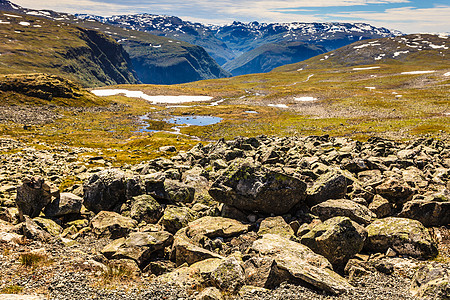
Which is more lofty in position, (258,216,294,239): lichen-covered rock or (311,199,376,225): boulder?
(311,199,376,225): boulder

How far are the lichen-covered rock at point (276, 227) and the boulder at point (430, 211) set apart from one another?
884 cm

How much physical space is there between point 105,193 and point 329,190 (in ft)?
66.5

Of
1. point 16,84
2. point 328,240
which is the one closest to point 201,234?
point 328,240

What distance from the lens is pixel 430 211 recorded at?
18781 millimetres

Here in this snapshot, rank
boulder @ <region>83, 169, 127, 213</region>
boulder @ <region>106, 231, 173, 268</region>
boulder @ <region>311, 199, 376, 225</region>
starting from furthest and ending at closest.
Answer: boulder @ <region>83, 169, 127, 213</region> < boulder @ <region>311, 199, 376, 225</region> < boulder @ <region>106, 231, 173, 268</region>

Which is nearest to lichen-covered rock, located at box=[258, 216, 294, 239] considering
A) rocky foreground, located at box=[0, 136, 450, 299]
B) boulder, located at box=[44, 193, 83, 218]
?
rocky foreground, located at box=[0, 136, 450, 299]

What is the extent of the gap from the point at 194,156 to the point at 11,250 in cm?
3074

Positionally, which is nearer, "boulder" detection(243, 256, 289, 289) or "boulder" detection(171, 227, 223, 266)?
"boulder" detection(243, 256, 289, 289)

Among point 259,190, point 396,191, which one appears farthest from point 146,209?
point 396,191

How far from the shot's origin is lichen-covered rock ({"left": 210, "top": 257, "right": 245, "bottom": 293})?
13395mm

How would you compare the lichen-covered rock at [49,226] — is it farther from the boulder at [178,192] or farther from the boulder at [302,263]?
the boulder at [302,263]

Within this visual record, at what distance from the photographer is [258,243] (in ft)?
53.8

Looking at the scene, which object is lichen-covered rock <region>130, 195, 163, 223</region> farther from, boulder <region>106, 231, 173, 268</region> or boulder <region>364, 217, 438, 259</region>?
boulder <region>364, 217, 438, 259</region>

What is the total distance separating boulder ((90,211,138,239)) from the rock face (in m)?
7.08
